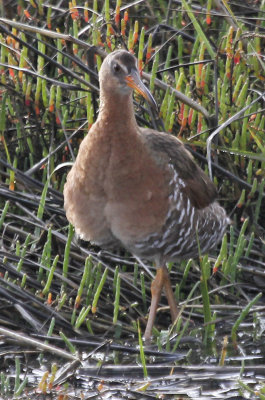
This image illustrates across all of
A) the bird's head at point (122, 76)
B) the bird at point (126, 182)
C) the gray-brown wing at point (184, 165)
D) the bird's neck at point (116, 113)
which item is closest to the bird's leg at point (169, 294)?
the bird at point (126, 182)

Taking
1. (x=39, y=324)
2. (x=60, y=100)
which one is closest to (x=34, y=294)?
(x=39, y=324)

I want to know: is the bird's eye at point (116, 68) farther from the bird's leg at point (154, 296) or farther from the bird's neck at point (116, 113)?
the bird's leg at point (154, 296)

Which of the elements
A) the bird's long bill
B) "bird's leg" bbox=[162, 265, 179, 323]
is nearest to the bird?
the bird's long bill

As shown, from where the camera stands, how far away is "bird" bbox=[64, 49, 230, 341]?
4828mm

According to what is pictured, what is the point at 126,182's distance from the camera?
4852 mm

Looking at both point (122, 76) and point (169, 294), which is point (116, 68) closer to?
point (122, 76)

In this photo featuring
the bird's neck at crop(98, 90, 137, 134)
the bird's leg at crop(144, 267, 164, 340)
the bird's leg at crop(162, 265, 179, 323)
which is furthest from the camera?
the bird's leg at crop(162, 265, 179, 323)

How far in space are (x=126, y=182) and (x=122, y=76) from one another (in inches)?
21.7

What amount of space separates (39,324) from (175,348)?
2.40ft

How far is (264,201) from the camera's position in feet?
19.8

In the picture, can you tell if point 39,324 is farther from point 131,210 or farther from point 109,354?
point 131,210

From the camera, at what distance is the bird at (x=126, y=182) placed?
4828 millimetres

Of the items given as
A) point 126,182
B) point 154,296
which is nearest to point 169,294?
point 154,296

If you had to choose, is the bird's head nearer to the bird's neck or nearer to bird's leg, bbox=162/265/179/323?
the bird's neck
